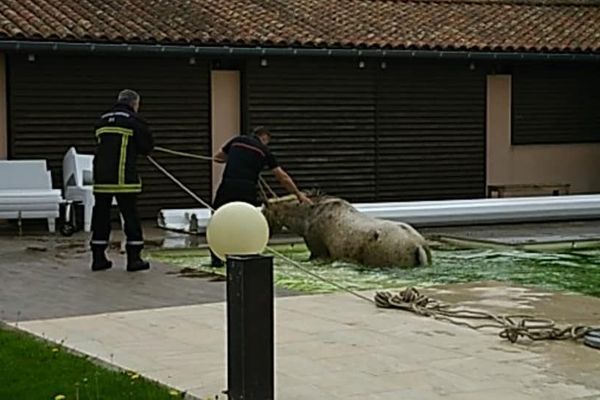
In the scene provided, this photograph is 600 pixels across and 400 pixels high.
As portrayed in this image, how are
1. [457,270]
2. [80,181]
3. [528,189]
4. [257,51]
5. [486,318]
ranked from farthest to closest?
[528,189], [257,51], [80,181], [457,270], [486,318]

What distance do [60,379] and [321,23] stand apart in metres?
14.6

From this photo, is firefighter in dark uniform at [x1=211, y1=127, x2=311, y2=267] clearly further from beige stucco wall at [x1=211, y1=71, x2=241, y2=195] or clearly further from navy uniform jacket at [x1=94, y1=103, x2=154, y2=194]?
beige stucco wall at [x1=211, y1=71, x2=241, y2=195]

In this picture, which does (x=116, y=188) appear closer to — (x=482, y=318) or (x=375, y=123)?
(x=482, y=318)

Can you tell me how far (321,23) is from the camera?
2156 cm

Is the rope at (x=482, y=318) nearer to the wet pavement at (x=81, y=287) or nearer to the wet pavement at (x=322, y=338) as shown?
the wet pavement at (x=322, y=338)

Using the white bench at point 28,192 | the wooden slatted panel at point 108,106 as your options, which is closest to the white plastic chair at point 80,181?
the white bench at point 28,192

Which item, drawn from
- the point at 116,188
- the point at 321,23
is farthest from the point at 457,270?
the point at 321,23

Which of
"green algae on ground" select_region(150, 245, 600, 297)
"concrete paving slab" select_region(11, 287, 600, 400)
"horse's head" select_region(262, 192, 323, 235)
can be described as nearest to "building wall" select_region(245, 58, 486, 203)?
"green algae on ground" select_region(150, 245, 600, 297)

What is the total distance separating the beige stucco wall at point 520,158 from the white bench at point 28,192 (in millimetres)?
8492

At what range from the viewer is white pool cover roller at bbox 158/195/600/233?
17.8 m

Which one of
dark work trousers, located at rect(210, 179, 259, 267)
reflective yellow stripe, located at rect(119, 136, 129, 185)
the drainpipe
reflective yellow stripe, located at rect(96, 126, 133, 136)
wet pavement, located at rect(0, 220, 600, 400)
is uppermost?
the drainpipe

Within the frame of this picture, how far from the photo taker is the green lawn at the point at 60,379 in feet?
23.6

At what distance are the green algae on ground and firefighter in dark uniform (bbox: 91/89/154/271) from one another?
99 cm

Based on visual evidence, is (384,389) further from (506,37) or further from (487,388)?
(506,37)
